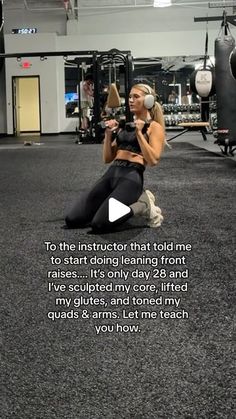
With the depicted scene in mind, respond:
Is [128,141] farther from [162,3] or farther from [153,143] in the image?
[162,3]

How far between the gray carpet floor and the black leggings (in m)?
0.09

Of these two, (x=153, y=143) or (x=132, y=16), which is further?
(x=132, y=16)

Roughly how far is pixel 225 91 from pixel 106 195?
452cm

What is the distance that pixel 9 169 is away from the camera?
739 cm

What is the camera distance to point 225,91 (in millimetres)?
7332

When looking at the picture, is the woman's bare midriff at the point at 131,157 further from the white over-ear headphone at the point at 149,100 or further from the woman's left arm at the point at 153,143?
the white over-ear headphone at the point at 149,100

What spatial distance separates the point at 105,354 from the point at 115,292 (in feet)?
1.90

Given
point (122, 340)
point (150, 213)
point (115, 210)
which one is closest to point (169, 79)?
point (150, 213)

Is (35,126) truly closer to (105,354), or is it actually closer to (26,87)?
(26,87)

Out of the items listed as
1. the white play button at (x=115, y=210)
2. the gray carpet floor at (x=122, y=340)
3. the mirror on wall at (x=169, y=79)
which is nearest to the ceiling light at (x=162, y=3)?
→ the mirror on wall at (x=169, y=79)

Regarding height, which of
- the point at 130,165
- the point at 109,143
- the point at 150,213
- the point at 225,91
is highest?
the point at 225,91

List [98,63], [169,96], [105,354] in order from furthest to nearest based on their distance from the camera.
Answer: [169,96] < [98,63] < [105,354]

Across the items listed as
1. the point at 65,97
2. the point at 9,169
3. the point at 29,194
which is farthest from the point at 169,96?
the point at 29,194

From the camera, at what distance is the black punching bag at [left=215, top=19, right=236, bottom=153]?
24.0ft
